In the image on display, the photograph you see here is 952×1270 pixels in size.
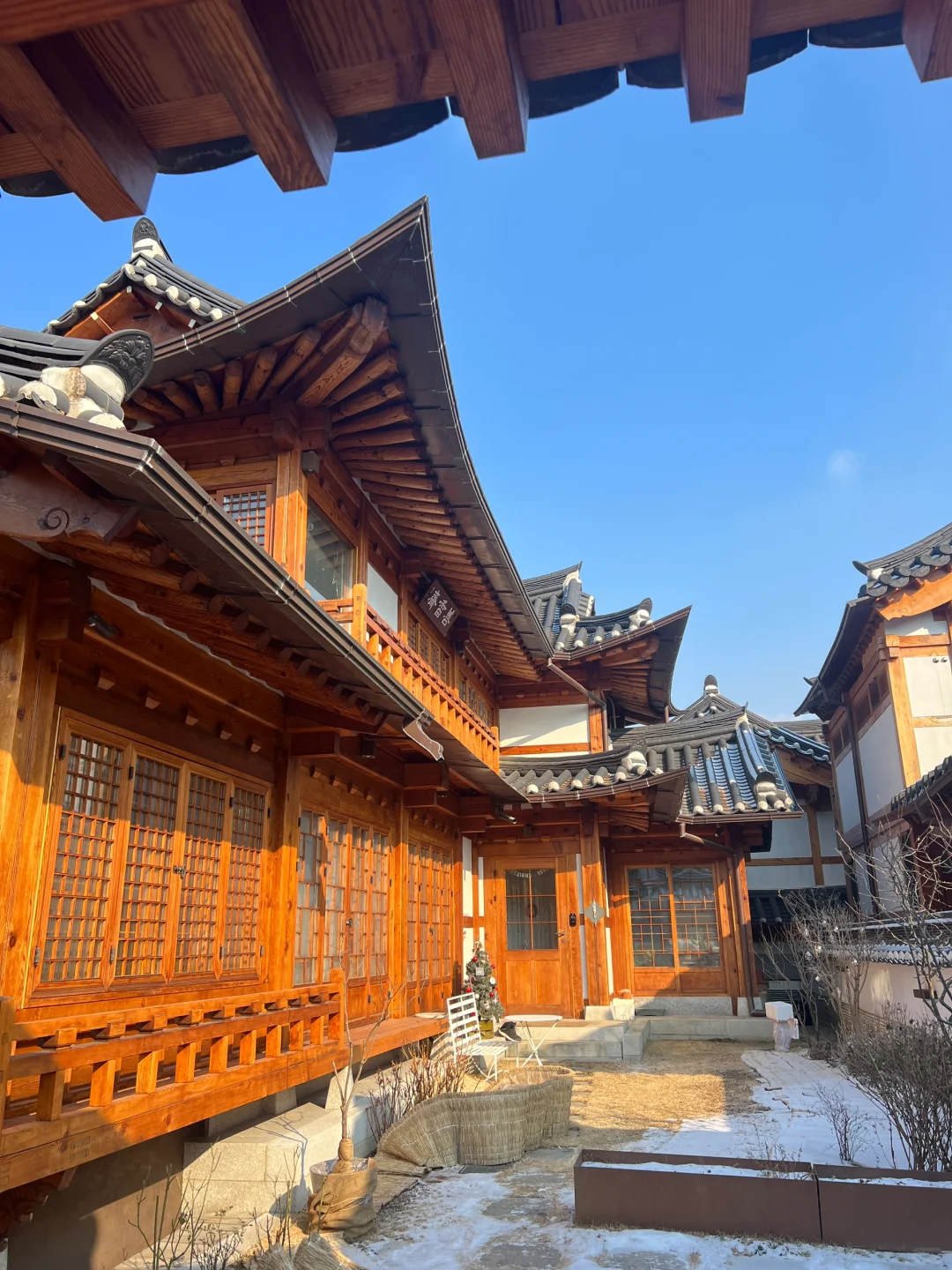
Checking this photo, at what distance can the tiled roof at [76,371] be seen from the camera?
4480mm

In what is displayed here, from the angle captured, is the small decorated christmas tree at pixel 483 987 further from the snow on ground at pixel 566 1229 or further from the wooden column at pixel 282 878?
the wooden column at pixel 282 878

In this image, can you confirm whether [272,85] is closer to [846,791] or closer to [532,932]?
[532,932]

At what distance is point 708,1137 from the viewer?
860 centimetres

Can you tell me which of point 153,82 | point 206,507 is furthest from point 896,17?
point 206,507

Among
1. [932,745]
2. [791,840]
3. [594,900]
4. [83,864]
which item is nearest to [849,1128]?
[83,864]

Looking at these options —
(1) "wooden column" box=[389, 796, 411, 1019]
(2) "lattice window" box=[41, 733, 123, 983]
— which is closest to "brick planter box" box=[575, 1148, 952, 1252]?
(2) "lattice window" box=[41, 733, 123, 983]

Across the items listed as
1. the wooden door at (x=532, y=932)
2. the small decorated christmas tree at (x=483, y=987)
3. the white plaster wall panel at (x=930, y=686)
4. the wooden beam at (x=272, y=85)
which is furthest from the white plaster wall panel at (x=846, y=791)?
the wooden beam at (x=272, y=85)

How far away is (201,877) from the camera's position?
24.1ft

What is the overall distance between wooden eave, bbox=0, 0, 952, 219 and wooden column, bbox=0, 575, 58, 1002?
374 cm

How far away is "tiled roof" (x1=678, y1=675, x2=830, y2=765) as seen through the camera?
2486cm

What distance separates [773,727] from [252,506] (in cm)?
2141

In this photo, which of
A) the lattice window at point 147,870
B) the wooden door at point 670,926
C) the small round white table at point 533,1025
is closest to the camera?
the lattice window at point 147,870

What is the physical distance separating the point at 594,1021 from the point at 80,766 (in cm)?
1120

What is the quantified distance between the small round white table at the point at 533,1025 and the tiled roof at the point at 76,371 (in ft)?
29.3
